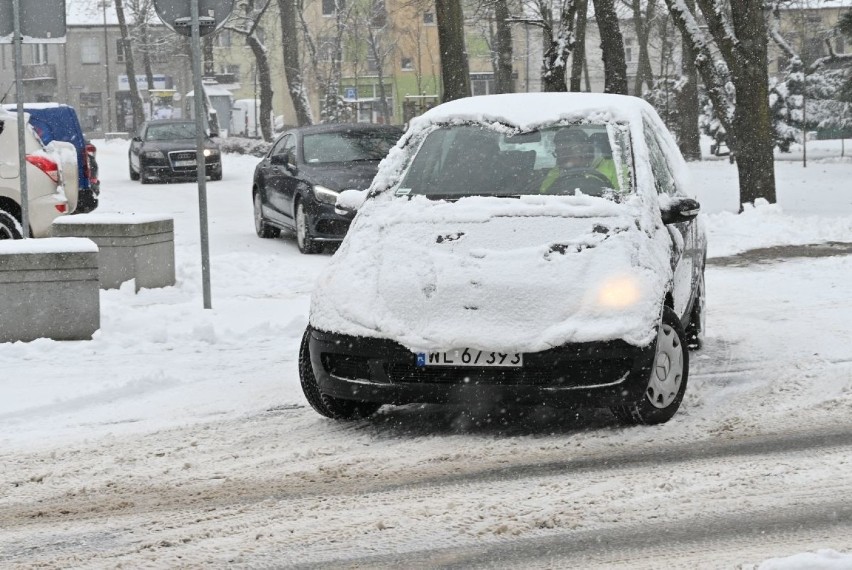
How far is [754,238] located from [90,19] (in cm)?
9215

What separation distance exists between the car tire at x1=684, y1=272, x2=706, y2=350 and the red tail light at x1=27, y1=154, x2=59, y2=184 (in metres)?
7.66

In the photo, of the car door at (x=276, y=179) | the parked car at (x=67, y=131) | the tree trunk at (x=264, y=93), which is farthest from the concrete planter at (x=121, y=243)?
the tree trunk at (x=264, y=93)

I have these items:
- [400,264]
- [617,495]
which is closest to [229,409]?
[400,264]

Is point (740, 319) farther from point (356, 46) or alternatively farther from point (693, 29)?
point (356, 46)

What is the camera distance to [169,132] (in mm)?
33750

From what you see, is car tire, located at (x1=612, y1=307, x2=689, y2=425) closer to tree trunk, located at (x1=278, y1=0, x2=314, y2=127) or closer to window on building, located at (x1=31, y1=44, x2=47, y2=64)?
tree trunk, located at (x1=278, y1=0, x2=314, y2=127)

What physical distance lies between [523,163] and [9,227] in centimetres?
793

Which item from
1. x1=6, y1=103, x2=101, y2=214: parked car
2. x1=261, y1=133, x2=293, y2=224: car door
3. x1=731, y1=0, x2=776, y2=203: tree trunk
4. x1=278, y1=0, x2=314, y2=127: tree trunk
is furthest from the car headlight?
x1=278, y1=0, x2=314, y2=127: tree trunk

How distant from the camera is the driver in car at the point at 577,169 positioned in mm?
7465

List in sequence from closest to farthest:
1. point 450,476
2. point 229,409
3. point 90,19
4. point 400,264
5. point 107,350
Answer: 1. point 450,476
2. point 400,264
3. point 229,409
4. point 107,350
5. point 90,19

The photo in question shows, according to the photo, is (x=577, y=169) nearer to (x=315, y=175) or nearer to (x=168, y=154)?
(x=315, y=175)

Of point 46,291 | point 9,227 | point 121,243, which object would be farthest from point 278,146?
point 46,291

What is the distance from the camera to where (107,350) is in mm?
9445

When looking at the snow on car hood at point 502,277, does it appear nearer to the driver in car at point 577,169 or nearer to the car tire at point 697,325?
the driver in car at point 577,169
